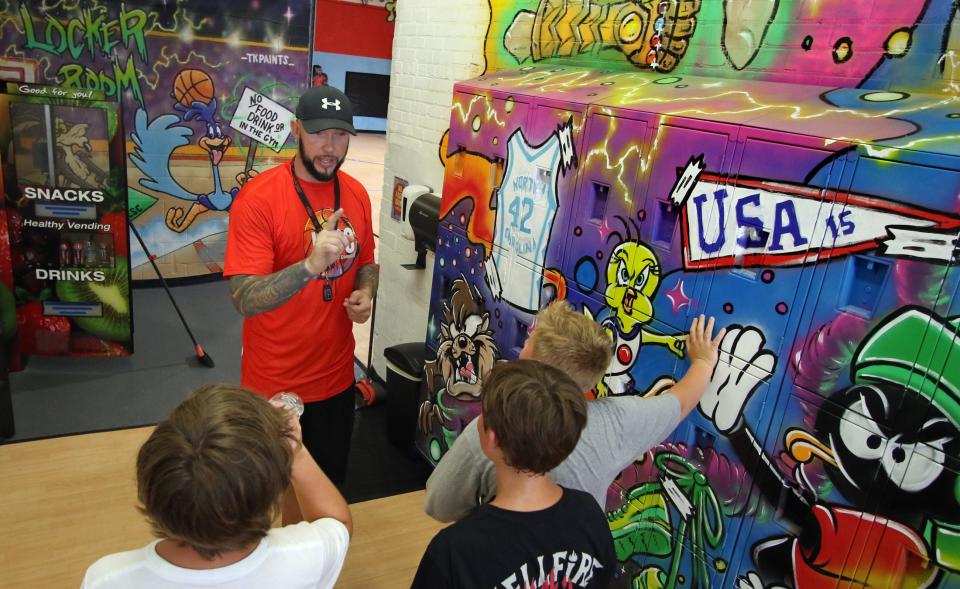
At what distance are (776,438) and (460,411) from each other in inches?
63.6

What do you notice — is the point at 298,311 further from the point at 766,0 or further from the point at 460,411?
the point at 766,0

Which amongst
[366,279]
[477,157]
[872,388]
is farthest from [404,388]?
[872,388]

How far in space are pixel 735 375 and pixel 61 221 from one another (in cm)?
427

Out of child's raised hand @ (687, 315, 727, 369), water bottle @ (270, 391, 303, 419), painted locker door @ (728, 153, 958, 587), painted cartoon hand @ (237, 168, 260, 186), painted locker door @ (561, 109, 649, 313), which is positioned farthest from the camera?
painted cartoon hand @ (237, 168, 260, 186)

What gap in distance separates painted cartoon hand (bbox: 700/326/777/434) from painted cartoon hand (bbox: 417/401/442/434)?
164 cm

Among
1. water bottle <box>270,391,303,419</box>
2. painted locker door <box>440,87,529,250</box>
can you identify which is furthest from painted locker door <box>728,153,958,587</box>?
painted locker door <box>440,87,529,250</box>

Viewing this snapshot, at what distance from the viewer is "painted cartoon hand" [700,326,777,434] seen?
5.94 ft

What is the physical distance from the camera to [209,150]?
6.16 m

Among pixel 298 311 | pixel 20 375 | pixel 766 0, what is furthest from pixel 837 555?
pixel 20 375

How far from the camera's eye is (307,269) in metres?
2.16

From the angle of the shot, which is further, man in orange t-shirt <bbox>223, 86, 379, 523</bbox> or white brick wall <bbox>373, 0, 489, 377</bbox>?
white brick wall <bbox>373, 0, 489, 377</bbox>

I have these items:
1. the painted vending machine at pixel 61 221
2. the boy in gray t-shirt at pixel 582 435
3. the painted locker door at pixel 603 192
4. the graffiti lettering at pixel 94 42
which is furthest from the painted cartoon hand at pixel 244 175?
the boy in gray t-shirt at pixel 582 435

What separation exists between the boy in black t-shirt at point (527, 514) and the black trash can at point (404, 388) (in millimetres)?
2170

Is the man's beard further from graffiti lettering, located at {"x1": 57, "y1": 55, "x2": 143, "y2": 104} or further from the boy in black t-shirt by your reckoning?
graffiti lettering, located at {"x1": 57, "y1": 55, "x2": 143, "y2": 104}
